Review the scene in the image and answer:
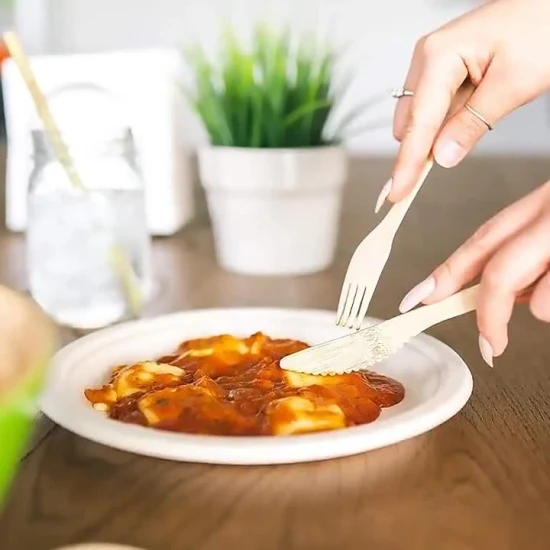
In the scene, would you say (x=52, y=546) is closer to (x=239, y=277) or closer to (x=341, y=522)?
(x=341, y=522)

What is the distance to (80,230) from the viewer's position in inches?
43.1

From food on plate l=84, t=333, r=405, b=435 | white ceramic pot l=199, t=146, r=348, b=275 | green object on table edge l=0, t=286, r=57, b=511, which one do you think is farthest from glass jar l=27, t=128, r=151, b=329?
green object on table edge l=0, t=286, r=57, b=511

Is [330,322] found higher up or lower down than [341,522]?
lower down

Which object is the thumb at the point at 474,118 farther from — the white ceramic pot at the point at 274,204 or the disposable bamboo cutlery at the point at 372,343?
the white ceramic pot at the point at 274,204

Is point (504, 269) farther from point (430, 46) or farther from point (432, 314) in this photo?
point (430, 46)

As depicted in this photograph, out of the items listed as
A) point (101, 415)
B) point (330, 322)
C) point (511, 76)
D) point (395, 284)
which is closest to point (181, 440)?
point (101, 415)

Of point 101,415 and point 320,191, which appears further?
point 320,191

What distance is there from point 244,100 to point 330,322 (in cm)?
44

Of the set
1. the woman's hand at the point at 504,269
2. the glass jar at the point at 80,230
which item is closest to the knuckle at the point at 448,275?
the woman's hand at the point at 504,269

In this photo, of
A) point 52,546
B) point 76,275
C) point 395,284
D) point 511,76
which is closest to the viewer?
point 52,546

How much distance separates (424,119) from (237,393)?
11.5 inches

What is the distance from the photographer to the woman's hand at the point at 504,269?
0.71 metres

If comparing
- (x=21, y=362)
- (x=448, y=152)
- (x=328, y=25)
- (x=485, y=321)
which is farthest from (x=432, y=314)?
(x=328, y=25)

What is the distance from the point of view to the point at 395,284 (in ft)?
3.93
